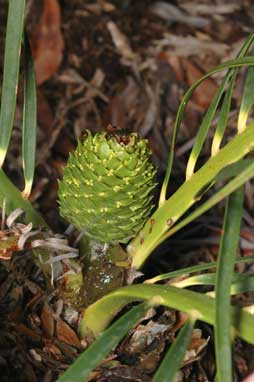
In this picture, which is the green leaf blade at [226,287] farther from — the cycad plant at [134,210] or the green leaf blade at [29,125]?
the green leaf blade at [29,125]

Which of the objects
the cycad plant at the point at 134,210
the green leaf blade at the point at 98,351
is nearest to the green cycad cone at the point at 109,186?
the cycad plant at the point at 134,210

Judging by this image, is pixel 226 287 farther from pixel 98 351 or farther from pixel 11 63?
pixel 11 63

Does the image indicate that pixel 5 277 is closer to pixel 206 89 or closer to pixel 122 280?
pixel 122 280

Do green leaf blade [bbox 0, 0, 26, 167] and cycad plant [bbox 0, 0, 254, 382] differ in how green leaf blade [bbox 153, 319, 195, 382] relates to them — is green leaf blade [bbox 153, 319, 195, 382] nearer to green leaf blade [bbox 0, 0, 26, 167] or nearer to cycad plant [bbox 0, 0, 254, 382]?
cycad plant [bbox 0, 0, 254, 382]

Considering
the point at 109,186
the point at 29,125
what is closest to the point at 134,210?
the point at 109,186

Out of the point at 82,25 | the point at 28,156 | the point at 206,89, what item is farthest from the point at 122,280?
the point at 82,25

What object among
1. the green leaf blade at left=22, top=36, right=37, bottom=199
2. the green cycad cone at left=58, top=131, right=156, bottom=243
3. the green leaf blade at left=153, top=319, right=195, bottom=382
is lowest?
the green leaf blade at left=153, top=319, right=195, bottom=382

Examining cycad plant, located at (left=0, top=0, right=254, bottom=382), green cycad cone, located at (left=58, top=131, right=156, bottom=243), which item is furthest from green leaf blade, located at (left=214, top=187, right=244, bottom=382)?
green cycad cone, located at (left=58, top=131, right=156, bottom=243)
